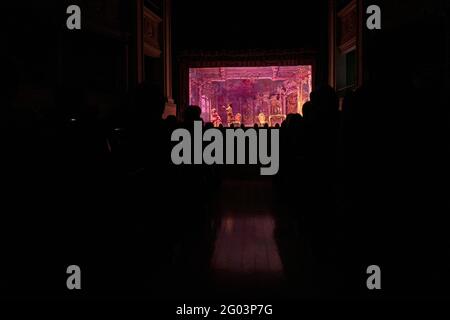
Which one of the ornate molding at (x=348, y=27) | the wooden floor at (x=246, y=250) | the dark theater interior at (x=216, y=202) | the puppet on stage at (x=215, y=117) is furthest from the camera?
the puppet on stage at (x=215, y=117)

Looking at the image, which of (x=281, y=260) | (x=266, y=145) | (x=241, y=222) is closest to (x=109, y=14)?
(x=266, y=145)

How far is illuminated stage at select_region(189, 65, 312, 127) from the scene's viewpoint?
1016cm

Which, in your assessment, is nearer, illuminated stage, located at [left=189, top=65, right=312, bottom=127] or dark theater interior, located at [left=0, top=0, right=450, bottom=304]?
dark theater interior, located at [left=0, top=0, right=450, bottom=304]

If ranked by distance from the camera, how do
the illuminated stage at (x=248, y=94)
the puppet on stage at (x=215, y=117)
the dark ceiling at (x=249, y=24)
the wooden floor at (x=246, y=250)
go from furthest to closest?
the puppet on stage at (x=215, y=117) → the illuminated stage at (x=248, y=94) → the dark ceiling at (x=249, y=24) → the wooden floor at (x=246, y=250)

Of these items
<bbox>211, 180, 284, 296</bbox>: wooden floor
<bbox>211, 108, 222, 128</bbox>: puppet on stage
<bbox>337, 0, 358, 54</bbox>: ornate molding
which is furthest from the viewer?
<bbox>211, 108, 222, 128</bbox>: puppet on stage

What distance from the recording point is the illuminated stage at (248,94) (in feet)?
33.3

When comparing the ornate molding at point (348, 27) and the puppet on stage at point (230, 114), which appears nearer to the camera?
the ornate molding at point (348, 27)

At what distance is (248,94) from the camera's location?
34.6ft

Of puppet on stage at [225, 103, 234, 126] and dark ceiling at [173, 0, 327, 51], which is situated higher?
dark ceiling at [173, 0, 327, 51]

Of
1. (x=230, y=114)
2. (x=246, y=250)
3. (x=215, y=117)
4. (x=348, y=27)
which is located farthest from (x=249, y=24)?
(x=246, y=250)

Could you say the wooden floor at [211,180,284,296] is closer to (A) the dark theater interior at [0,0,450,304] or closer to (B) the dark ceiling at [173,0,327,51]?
(A) the dark theater interior at [0,0,450,304]

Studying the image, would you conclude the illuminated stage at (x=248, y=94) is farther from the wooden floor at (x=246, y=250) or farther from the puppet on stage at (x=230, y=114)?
the wooden floor at (x=246, y=250)

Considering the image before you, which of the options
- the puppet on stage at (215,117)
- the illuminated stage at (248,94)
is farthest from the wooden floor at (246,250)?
the puppet on stage at (215,117)

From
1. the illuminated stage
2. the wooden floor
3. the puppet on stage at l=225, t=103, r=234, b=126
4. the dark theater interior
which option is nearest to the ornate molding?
the illuminated stage
